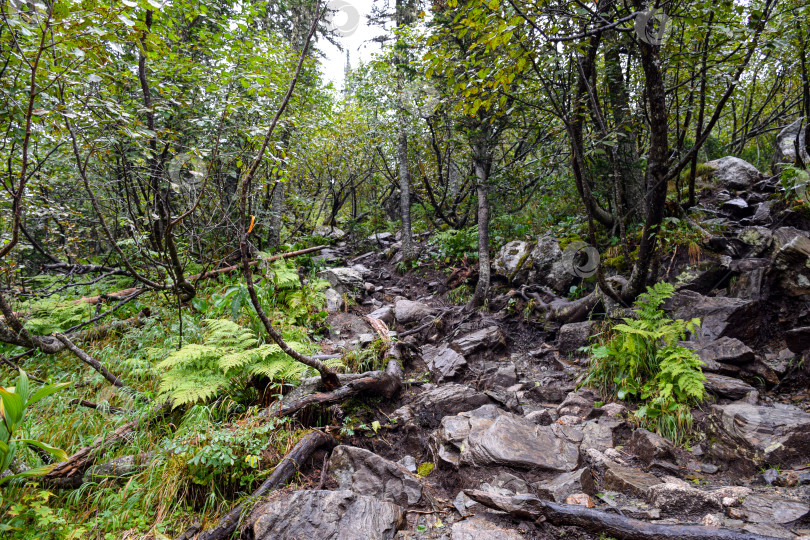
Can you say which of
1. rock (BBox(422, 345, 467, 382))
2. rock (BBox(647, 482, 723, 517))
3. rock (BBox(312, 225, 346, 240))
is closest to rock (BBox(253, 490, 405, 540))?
rock (BBox(647, 482, 723, 517))

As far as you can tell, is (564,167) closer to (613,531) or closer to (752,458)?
(752,458)

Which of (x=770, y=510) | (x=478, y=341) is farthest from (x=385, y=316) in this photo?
(x=770, y=510)

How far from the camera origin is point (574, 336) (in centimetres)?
537

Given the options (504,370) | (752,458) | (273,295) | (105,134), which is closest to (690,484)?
(752,458)

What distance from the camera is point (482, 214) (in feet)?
25.4

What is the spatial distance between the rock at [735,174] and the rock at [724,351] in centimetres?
629

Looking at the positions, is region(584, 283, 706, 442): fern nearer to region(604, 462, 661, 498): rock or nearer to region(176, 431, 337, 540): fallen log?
region(604, 462, 661, 498): rock

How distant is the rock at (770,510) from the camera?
2.08m

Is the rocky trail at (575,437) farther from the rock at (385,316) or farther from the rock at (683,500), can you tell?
the rock at (385,316)

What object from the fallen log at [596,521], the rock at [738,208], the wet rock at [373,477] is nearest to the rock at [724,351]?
the fallen log at [596,521]

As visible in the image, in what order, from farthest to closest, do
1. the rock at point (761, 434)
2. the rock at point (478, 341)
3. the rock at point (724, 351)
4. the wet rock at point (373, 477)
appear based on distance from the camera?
the rock at point (478, 341)
the rock at point (724, 351)
the wet rock at point (373, 477)
the rock at point (761, 434)

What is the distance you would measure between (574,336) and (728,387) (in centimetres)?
202

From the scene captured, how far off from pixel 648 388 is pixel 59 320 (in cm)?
804

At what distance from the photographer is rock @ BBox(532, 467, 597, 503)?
8.85 ft
